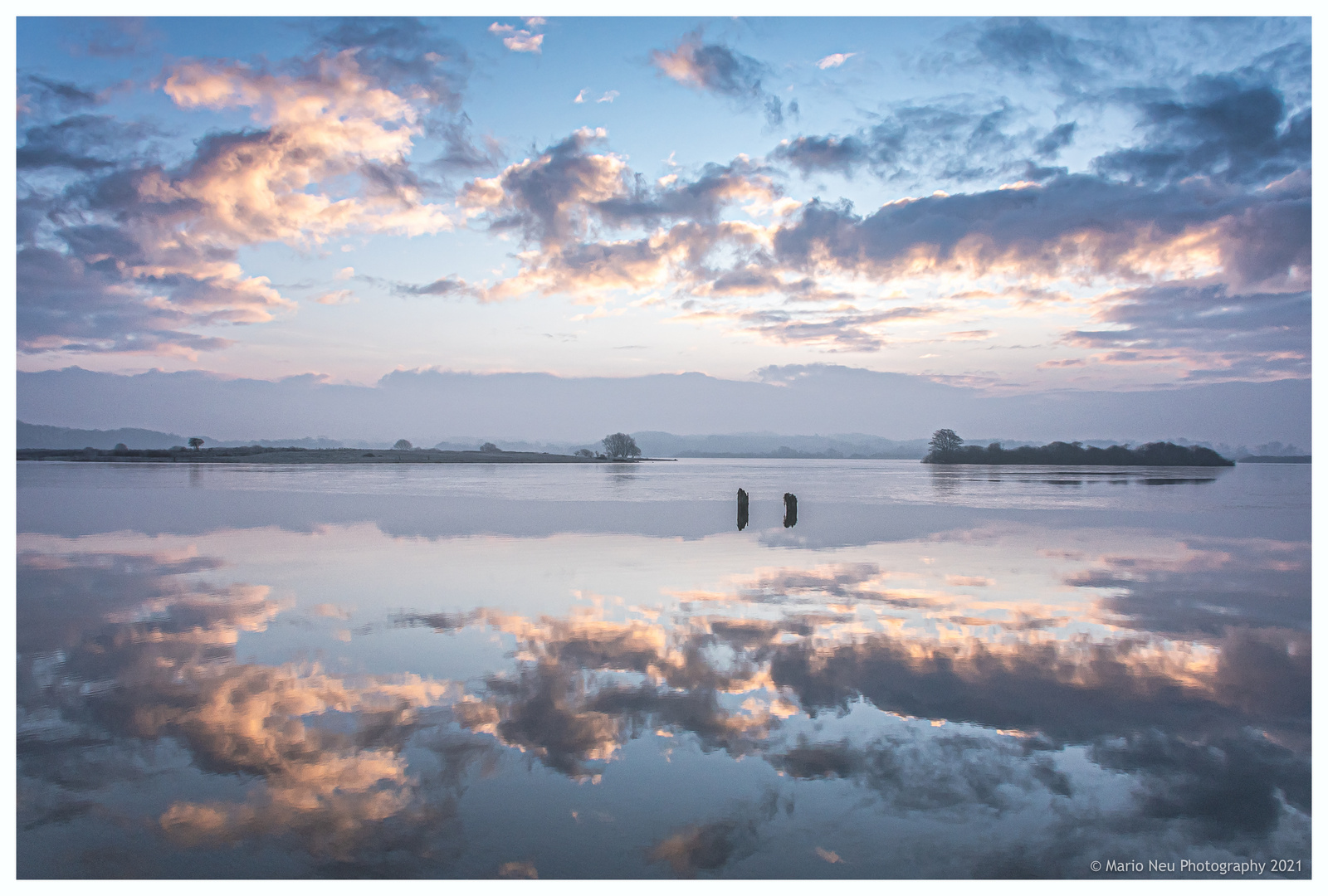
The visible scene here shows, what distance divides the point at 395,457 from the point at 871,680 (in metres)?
141

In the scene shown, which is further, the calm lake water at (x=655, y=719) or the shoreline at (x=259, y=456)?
the shoreline at (x=259, y=456)

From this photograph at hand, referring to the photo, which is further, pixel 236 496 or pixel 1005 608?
pixel 236 496

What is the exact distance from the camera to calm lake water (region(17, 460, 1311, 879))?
4625 mm

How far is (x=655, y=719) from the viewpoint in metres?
6.33

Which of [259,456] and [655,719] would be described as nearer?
[655,719]

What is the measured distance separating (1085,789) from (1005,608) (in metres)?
5.97

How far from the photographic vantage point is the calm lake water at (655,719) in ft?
15.2

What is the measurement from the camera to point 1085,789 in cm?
523

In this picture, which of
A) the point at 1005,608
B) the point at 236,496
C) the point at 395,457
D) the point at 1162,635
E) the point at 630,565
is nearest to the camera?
the point at 1162,635

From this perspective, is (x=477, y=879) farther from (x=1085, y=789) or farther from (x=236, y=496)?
(x=236, y=496)

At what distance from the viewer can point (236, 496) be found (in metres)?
34.8

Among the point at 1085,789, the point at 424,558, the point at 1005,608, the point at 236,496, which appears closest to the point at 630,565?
the point at 424,558

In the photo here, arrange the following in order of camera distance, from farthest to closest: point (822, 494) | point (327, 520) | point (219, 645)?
1. point (822, 494)
2. point (327, 520)
3. point (219, 645)

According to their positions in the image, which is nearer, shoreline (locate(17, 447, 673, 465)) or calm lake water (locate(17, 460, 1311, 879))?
calm lake water (locate(17, 460, 1311, 879))
